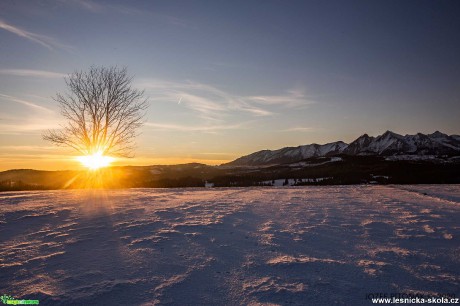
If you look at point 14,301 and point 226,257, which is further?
point 226,257

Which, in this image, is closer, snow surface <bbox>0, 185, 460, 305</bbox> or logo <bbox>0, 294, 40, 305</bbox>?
logo <bbox>0, 294, 40, 305</bbox>

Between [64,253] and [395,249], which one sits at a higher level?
[64,253]

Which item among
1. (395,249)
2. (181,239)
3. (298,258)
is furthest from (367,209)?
(181,239)

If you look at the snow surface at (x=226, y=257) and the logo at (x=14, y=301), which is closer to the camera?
the logo at (x=14, y=301)

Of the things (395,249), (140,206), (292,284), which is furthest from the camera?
(140,206)

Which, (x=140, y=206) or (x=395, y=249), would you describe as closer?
(x=395, y=249)

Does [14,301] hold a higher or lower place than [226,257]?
higher

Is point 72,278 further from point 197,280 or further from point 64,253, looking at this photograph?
point 197,280

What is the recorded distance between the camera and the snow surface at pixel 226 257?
352 cm

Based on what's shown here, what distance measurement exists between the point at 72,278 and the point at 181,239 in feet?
7.27

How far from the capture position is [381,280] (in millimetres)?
3805

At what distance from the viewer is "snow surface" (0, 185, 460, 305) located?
138 inches

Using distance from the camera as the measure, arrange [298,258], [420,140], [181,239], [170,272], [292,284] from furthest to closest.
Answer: [420,140]
[181,239]
[298,258]
[170,272]
[292,284]

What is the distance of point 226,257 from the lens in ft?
15.8
